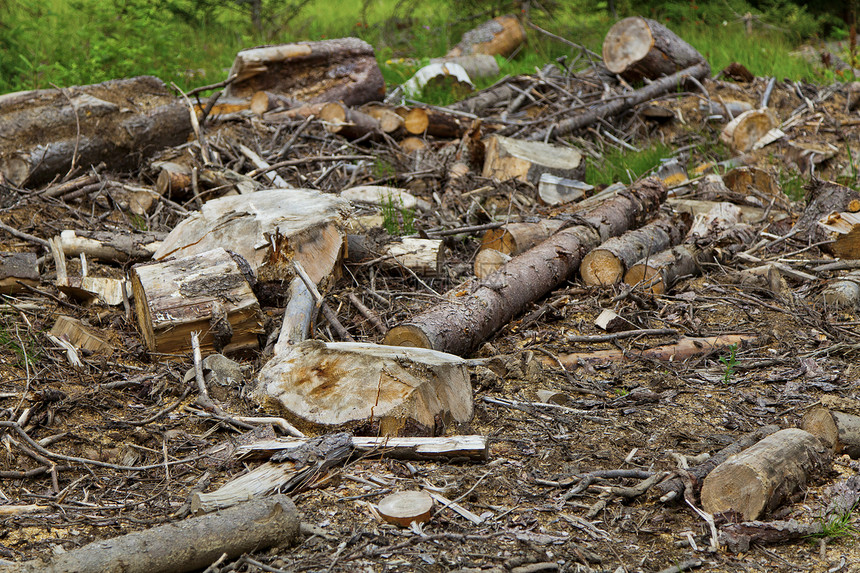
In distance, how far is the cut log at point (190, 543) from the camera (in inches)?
84.7

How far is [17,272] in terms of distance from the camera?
14.5 ft

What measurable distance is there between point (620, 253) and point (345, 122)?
3.52 metres

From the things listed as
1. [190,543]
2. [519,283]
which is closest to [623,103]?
[519,283]

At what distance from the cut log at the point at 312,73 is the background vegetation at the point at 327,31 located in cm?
103

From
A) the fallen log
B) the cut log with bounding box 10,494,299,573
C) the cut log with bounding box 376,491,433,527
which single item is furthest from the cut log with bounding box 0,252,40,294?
the fallen log

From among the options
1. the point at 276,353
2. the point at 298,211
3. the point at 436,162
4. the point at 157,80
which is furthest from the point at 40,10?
the point at 276,353

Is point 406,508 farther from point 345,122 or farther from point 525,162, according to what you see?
point 345,122

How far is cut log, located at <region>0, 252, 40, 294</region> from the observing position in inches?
172

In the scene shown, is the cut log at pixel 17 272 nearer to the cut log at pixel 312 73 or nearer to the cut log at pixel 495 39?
the cut log at pixel 312 73

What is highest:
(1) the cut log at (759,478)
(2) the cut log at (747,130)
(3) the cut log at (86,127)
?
(3) the cut log at (86,127)

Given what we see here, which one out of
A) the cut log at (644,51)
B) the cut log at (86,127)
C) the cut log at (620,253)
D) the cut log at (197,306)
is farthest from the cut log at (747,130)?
the cut log at (197,306)

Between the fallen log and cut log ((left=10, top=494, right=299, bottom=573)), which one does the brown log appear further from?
the fallen log

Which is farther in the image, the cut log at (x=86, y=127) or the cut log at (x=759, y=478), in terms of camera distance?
the cut log at (x=86, y=127)

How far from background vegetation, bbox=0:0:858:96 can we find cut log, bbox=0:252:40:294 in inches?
165
